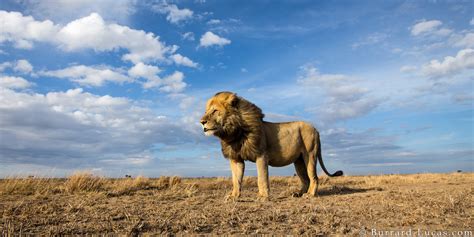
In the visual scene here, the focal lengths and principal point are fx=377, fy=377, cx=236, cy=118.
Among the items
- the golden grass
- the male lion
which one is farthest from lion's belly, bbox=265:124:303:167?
the golden grass

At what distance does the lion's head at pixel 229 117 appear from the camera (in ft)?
23.9

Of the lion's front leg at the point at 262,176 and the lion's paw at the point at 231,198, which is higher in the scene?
the lion's front leg at the point at 262,176

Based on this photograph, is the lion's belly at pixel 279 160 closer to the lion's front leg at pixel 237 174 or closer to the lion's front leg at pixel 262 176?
the lion's front leg at pixel 262 176

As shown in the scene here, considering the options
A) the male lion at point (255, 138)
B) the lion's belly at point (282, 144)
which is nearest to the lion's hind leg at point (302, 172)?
the male lion at point (255, 138)

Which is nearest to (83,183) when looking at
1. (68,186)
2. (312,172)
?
(68,186)

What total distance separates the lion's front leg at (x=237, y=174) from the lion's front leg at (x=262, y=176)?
383 millimetres

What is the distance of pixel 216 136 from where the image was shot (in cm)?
742

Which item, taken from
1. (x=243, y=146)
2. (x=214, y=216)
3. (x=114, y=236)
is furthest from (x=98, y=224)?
(x=243, y=146)

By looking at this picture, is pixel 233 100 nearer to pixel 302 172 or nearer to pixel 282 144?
pixel 282 144

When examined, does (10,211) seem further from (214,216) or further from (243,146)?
(243,146)

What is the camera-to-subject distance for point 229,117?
740 cm

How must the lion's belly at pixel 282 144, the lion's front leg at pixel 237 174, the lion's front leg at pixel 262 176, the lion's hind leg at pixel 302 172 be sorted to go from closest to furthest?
the lion's front leg at pixel 262 176
the lion's front leg at pixel 237 174
the lion's belly at pixel 282 144
the lion's hind leg at pixel 302 172

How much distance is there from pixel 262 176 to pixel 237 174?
554mm

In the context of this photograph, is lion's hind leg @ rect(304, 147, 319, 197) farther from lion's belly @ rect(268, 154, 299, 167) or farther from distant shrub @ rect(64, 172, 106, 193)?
distant shrub @ rect(64, 172, 106, 193)
